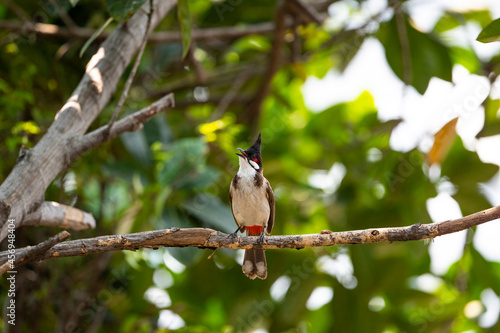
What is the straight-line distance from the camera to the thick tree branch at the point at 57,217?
1.98 meters

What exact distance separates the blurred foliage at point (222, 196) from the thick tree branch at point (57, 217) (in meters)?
0.95

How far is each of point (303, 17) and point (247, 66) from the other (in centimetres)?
104

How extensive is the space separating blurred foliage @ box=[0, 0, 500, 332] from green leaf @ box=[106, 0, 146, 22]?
3.37ft

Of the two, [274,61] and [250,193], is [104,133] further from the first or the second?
[274,61]

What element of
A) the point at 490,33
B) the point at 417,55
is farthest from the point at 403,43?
the point at 490,33

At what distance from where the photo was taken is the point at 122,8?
Answer: 2273mm

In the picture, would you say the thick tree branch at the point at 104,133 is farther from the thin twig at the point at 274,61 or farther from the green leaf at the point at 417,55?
the green leaf at the point at 417,55

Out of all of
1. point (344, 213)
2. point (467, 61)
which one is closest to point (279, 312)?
point (344, 213)

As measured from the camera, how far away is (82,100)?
7.33 feet

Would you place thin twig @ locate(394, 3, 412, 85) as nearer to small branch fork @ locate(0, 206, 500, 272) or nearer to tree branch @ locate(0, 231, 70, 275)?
small branch fork @ locate(0, 206, 500, 272)

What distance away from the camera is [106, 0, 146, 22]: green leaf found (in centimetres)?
224

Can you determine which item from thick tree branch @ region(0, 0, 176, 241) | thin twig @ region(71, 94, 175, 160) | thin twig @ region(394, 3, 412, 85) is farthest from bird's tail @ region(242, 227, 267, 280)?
thin twig @ region(394, 3, 412, 85)

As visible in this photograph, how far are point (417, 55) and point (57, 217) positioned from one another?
293 centimetres

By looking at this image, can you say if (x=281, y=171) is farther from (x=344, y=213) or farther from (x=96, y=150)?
(x=96, y=150)
